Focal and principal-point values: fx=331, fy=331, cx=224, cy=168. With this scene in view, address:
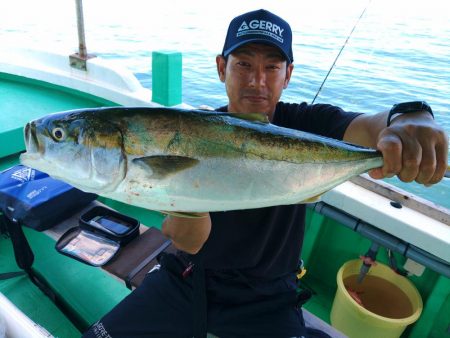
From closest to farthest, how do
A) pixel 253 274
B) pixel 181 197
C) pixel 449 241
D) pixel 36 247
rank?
pixel 181 197, pixel 253 274, pixel 449 241, pixel 36 247

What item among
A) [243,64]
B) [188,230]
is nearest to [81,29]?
[243,64]

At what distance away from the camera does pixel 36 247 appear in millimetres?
3605

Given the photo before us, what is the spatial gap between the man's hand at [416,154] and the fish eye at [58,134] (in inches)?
55.6

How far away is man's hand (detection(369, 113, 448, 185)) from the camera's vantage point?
4.91ft

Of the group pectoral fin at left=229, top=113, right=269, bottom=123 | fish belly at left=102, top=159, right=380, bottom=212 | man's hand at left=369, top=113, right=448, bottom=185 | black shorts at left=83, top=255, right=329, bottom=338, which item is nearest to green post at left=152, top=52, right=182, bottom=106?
black shorts at left=83, top=255, right=329, bottom=338

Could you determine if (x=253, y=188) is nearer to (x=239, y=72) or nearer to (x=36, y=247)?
(x=239, y=72)

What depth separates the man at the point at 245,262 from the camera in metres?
2.06

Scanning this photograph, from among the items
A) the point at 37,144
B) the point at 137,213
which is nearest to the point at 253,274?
the point at 37,144

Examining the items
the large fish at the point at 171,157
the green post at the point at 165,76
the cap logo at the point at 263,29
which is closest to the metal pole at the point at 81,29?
the green post at the point at 165,76

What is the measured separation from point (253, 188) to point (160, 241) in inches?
70.2

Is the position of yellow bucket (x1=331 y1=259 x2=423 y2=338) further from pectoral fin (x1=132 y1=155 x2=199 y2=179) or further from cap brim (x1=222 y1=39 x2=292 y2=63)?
pectoral fin (x1=132 y1=155 x2=199 y2=179)

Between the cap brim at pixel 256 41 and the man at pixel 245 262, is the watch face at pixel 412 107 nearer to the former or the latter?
the man at pixel 245 262

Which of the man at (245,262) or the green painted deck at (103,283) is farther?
the green painted deck at (103,283)

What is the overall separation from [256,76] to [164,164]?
108 centimetres
